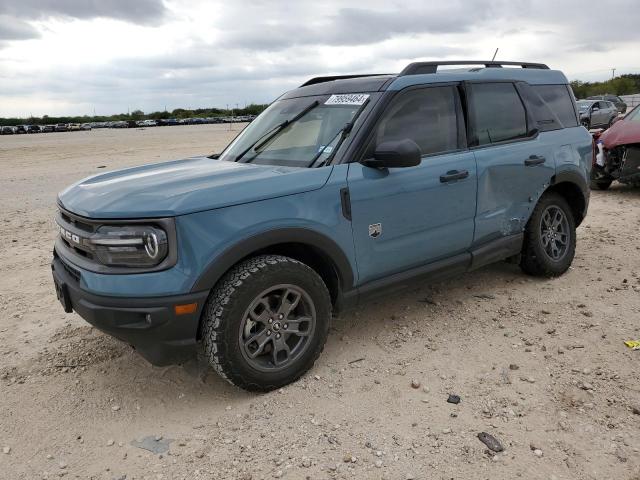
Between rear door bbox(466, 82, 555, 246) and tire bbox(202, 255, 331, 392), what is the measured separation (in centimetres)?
165

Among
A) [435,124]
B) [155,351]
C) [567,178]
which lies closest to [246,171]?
[155,351]

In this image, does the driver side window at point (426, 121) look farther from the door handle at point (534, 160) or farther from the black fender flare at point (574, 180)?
the black fender flare at point (574, 180)

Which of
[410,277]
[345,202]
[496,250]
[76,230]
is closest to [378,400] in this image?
[410,277]

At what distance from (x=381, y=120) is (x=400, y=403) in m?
1.84

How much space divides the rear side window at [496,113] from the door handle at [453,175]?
0.35 m

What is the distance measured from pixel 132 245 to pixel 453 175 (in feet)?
7.57

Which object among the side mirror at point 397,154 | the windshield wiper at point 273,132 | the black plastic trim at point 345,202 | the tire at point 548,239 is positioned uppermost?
the windshield wiper at point 273,132

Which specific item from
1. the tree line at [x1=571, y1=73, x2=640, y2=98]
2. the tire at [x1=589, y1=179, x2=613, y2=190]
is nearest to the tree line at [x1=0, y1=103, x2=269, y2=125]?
the tree line at [x1=571, y1=73, x2=640, y2=98]

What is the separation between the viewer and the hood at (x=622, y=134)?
355 inches

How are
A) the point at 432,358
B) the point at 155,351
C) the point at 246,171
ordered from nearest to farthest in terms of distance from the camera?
the point at 155,351 < the point at 246,171 < the point at 432,358

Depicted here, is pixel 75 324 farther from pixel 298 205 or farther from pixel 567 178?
pixel 567 178

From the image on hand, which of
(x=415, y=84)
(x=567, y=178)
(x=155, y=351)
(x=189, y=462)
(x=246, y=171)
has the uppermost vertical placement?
(x=415, y=84)

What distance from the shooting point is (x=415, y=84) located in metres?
3.96

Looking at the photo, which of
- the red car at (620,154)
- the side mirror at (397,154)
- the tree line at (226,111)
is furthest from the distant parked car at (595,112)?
the tree line at (226,111)
